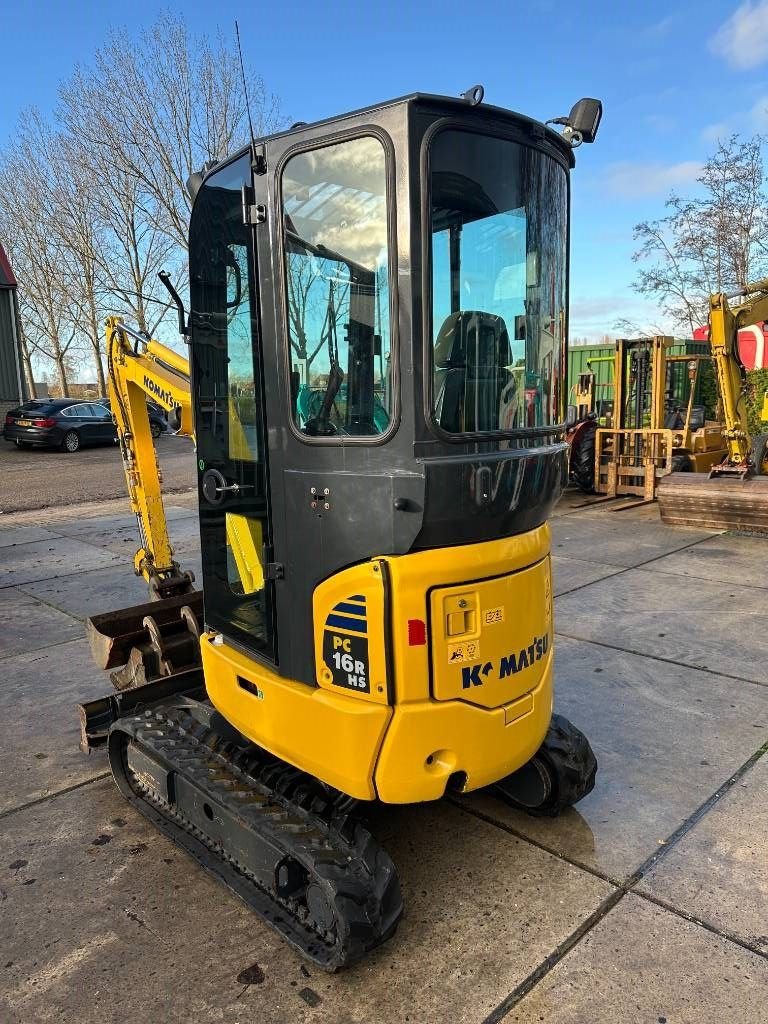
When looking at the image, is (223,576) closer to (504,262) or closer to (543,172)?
(504,262)

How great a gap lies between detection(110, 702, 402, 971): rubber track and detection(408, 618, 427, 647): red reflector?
829 millimetres

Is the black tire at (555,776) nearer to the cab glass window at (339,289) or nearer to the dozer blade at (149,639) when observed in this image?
the cab glass window at (339,289)

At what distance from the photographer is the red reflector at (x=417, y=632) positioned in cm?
232

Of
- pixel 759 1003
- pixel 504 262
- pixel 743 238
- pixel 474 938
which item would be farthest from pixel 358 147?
pixel 743 238

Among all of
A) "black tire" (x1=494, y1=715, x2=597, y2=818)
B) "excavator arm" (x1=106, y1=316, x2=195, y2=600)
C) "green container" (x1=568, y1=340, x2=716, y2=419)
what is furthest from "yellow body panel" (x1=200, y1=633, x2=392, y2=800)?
"green container" (x1=568, y1=340, x2=716, y2=419)

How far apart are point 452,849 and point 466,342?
2.17 meters

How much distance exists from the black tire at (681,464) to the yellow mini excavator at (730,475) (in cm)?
124

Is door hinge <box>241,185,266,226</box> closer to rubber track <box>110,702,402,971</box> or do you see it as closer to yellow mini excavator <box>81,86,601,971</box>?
yellow mini excavator <box>81,86,601,971</box>

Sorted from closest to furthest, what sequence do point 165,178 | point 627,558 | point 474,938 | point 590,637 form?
point 474,938 < point 590,637 < point 627,558 < point 165,178

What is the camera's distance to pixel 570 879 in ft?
9.71

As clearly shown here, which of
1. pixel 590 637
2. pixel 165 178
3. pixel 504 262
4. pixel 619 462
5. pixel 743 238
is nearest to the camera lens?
pixel 504 262

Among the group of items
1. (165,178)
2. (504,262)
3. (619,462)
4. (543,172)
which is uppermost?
(165,178)

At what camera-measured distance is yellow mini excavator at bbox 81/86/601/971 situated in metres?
2.26

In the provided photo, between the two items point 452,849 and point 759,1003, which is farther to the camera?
point 452,849
